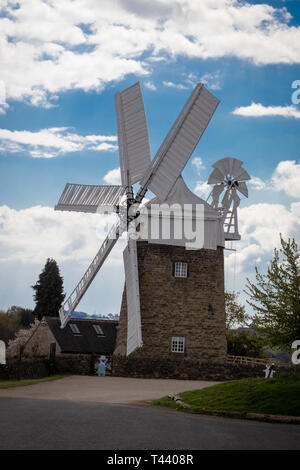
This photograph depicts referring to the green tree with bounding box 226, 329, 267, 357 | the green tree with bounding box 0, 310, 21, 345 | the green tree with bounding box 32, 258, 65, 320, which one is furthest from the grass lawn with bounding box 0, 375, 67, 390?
the green tree with bounding box 0, 310, 21, 345

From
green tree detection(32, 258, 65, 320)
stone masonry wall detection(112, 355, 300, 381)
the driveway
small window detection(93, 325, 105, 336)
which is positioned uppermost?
green tree detection(32, 258, 65, 320)

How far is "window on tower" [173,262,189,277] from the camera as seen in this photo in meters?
30.4

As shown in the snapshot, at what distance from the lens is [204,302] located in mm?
30188

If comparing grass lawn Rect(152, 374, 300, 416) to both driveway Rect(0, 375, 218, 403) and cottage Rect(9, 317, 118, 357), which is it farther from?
cottage Rect(9, 317, 118, 357)

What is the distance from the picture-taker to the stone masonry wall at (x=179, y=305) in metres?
29.7

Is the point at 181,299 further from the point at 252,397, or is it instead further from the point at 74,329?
the point at 252,397

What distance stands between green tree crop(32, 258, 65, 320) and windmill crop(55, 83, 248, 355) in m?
26.3

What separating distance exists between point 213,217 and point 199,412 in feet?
52.4

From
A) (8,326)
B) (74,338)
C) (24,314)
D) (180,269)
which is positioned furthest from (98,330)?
(24,314)

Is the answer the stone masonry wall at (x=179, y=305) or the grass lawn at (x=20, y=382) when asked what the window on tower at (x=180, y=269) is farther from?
the grass lawn at (x=20, y=382)

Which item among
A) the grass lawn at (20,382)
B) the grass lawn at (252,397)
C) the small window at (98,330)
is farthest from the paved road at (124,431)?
the small window at (98,330)

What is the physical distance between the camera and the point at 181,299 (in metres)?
30.0

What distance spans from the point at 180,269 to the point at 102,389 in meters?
8.95
